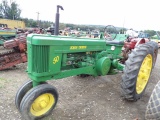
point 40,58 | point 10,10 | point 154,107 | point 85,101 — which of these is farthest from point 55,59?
point 10,10

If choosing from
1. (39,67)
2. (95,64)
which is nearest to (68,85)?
(95,64)

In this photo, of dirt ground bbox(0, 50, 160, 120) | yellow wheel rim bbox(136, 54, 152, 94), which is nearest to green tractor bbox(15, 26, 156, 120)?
yellow wheel rim bbox(136, 54, 152, 94)

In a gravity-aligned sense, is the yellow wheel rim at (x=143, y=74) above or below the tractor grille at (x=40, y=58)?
below

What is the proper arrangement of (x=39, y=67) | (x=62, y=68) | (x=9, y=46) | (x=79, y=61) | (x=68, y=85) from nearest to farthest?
(x=39, y=67) < (x=62, y=68) < (x=79, y=61) < (x=68, y=85) < (x=9, y=46)

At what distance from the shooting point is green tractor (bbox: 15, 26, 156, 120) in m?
2.78

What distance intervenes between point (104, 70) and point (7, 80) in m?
2.54

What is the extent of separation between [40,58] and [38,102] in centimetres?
68

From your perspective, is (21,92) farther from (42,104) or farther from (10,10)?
(10,10)

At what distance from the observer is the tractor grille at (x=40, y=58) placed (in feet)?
9.03

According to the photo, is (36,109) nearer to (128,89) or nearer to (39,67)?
(39,67)

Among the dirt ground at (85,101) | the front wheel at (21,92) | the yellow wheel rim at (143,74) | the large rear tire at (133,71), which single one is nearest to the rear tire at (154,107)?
the dirt ground at (85,101)

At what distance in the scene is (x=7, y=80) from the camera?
4.85m

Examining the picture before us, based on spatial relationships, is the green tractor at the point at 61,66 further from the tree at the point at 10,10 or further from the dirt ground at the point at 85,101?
the tree at the point at 10,10

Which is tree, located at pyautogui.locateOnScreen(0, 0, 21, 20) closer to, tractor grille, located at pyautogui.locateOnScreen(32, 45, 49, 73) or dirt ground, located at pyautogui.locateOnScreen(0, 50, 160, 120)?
dirt ground, located at pyautogui.locateOnScreen(0, 50, 160, 120)
